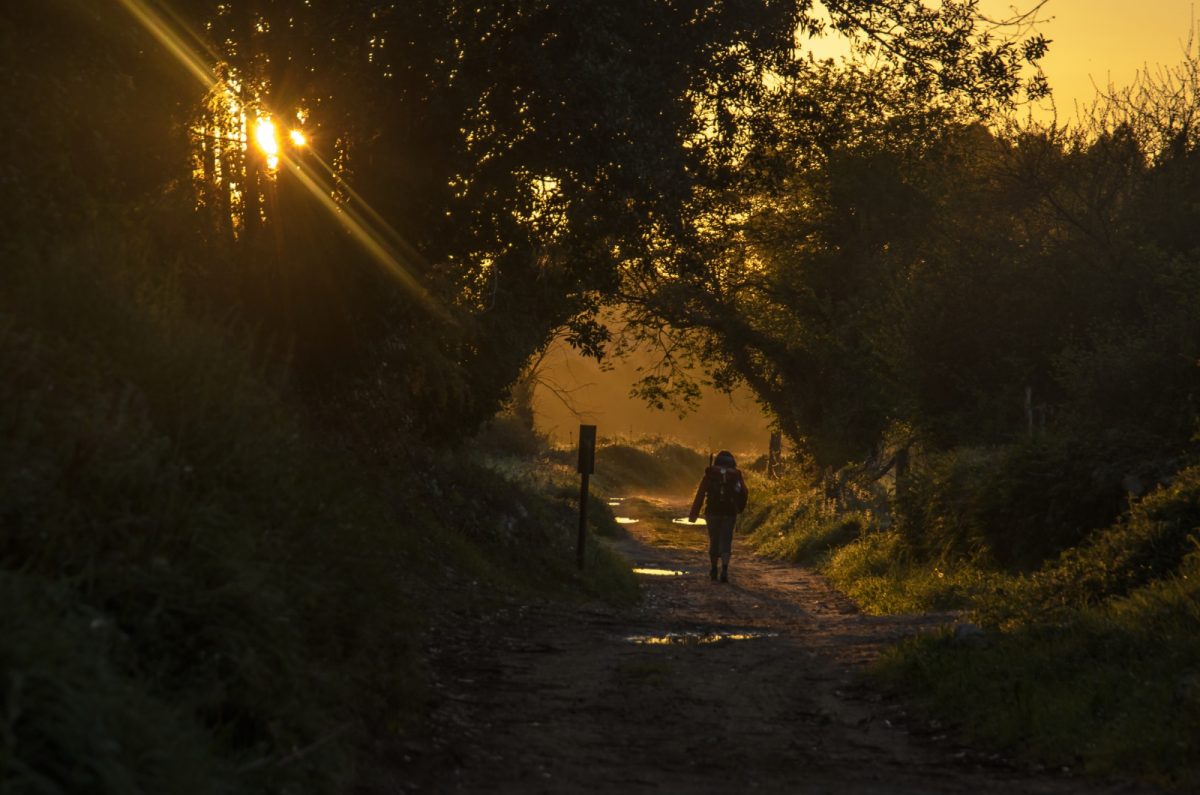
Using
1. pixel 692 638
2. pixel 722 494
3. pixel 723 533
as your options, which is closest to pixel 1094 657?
pixel 692 638

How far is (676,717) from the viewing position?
9203 millimetres

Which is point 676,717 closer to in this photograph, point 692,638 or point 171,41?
point 692,638

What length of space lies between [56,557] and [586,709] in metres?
4.33

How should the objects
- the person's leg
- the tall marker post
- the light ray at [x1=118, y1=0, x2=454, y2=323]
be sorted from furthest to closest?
the person's leg → the tall marker post → the light ray at [x1=118, y1=0, x2=454, y2=323]

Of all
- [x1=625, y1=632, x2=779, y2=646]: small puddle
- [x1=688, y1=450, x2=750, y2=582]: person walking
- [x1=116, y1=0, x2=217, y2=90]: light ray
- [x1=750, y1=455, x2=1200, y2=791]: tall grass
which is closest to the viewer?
[x1=750, y1=455, x2=1200, y2=791]: tall grass

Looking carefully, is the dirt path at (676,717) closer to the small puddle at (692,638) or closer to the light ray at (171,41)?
the small puddle at (692,638)

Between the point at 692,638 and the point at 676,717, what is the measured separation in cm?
371

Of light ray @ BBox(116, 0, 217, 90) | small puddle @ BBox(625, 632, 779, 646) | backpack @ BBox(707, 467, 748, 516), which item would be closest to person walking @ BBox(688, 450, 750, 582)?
backpack @ BBox(707, 467, 748, 516)

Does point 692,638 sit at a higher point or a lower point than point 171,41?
lower

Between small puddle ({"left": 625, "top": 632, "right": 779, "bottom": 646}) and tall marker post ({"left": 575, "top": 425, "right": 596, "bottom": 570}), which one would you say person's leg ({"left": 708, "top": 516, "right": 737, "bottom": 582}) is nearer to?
tall marker post ({"left": 575, "top": 425, "right": 596, "bottom": 570})

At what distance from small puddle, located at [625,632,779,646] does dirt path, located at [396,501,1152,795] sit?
20 millimetres

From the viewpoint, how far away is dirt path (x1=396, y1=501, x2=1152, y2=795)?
7.51 meters

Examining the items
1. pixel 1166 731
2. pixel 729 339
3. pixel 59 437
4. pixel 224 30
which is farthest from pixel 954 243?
pixel 59 437

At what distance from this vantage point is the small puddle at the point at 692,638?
12523mm
